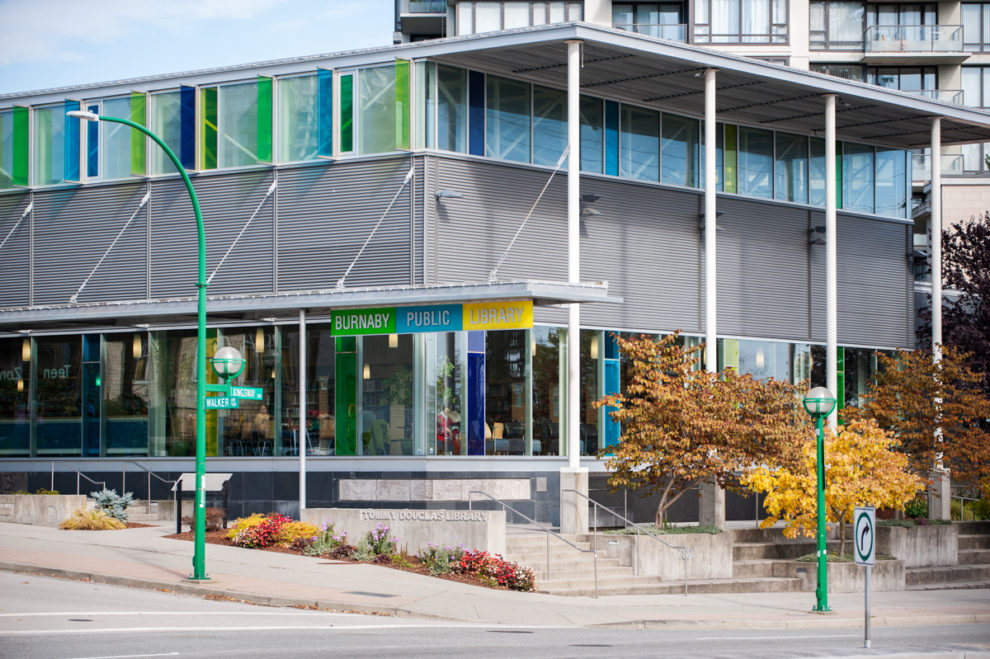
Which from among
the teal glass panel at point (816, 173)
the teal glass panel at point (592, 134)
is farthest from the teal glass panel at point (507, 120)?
the teal glass panel at point (816, 173)

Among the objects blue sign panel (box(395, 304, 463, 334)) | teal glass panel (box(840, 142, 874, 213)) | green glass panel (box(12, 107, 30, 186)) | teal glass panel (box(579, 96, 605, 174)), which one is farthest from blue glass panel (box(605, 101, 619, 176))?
green glass panel (box(12, 107, 30, 186))

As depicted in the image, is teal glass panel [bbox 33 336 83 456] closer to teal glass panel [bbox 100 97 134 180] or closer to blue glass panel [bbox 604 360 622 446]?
teal glass panel [bbox 100 97 134 180]

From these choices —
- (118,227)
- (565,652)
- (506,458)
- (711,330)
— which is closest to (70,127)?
(118,227)

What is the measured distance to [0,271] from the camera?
35.2 m

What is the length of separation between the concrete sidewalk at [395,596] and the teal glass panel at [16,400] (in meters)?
7.25

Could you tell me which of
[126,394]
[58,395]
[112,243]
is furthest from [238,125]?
[58,395]

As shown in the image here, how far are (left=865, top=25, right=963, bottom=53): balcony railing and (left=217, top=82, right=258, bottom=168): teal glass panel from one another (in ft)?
127

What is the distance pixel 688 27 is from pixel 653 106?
82.3 feet

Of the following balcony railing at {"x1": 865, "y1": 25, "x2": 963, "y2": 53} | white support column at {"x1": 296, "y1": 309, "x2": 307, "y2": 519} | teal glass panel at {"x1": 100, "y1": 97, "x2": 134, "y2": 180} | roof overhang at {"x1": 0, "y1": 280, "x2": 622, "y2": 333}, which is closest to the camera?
roof overhang at {"x1": 0, "y1": 280, "x2": 622, "y2": 333}

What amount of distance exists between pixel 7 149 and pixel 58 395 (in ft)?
24.5

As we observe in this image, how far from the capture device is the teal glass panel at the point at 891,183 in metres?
39.7

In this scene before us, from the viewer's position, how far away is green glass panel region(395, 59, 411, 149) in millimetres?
30438

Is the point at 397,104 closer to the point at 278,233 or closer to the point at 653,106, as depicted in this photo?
the point at 278,233

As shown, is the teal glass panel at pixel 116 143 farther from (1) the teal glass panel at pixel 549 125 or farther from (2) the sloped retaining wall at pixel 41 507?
(1) the teal glass panel at pixel 549 125
